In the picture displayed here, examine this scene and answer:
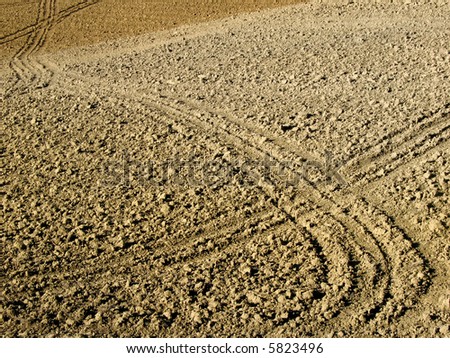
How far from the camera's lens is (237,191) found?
21.5 feet

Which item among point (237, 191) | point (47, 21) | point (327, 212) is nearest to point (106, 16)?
point (47, 21)

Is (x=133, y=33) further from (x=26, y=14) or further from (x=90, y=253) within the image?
(x=90, y=253)

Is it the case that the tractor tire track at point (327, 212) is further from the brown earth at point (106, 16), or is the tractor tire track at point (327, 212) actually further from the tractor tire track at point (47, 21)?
the tractor tire track at point (47, 21)

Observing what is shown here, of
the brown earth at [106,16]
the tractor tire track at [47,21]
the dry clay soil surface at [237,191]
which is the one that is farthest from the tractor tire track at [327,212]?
the tractor tire track at [47,21]

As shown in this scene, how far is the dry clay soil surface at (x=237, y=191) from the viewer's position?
5000 mm

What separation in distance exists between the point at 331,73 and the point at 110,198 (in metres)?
4.20

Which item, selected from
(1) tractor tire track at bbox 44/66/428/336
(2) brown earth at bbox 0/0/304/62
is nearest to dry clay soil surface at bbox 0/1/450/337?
(1) tractor tire track at bbox 44/66/428/336

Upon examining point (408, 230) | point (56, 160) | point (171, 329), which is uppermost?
point (56, 160)

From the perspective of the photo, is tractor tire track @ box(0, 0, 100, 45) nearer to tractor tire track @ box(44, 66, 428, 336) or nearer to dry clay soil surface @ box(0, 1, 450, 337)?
dry clay soil surface @ box(0, 1, 450, 337)

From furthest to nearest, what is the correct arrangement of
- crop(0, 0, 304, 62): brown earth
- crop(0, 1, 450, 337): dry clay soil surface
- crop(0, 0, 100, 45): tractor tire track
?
crop(0, 0, 100, 45): tractor tire track
crop(0, 0, 304, 62): brown earth
crop(0, 1, 450, 337): dry clay soil surface

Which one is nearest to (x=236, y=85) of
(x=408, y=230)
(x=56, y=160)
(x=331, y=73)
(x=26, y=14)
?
(x=331, y=73)

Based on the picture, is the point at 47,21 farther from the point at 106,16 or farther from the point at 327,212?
the point at 327,212

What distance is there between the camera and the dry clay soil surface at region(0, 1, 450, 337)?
16.4 ft

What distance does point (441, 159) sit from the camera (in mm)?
6652
